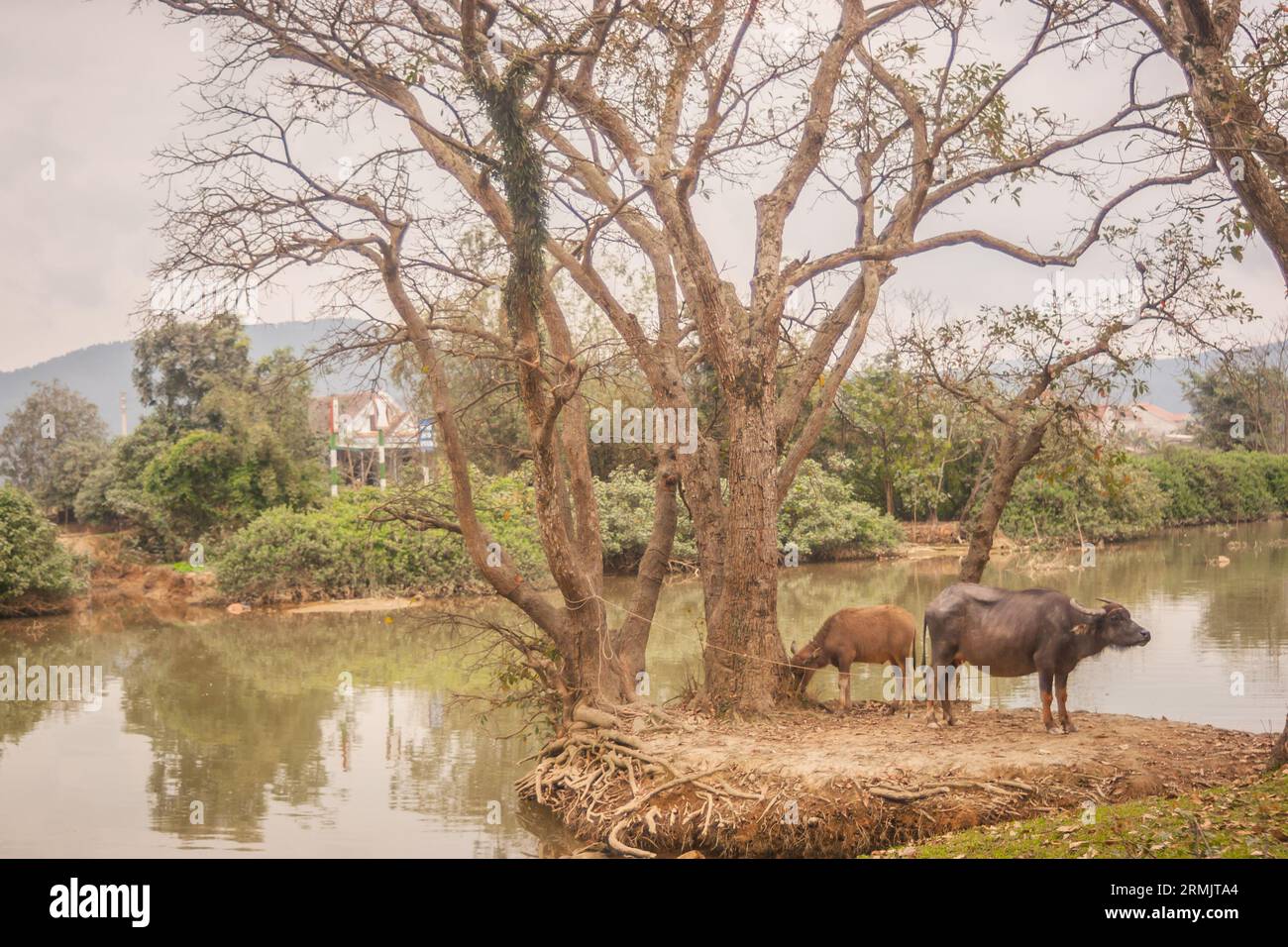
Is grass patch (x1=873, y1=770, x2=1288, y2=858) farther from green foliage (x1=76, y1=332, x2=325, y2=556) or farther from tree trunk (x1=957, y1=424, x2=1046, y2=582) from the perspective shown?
green foliage (x1=76, y1=332, x2=325, y2=556)

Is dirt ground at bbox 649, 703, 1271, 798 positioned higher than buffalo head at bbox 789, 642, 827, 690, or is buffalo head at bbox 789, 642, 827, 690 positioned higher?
buffalo head at bbox 789, 642, 827, 690

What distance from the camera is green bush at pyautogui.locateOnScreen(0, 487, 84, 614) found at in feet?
75.6

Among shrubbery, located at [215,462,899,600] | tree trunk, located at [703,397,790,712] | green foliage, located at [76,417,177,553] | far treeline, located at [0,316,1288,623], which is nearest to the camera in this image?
tree trunk, located at [703,397,790,712]

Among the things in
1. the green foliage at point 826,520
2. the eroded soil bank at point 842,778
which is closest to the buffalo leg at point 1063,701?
the eroded soil bank at point 842,778

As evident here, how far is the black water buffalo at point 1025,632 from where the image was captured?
9.85 m

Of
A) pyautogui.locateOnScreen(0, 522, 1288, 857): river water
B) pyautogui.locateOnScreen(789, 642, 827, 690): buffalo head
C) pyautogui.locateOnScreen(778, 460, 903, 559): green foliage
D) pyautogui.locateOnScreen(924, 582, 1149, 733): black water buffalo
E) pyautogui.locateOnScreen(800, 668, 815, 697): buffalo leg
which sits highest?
pyautogui.locateOnScreen(778, 460, 903, 559): green foliage

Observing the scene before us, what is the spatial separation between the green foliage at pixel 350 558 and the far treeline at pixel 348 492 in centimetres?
4

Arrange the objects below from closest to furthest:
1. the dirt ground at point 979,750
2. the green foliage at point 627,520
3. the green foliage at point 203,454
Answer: the dirt ground at point 979,750 → the green foliage at point 627,520 → the green foliage at point 203,454

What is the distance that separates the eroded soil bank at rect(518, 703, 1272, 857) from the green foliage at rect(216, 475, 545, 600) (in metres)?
15.1

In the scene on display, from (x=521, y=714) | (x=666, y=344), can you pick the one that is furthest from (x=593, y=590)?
(x=521, y=714)

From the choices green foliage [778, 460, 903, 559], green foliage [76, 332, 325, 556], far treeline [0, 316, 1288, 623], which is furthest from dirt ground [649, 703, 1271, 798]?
green foliage [76, 332, 325, 556]

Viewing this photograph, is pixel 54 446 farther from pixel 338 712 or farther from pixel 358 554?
pixel 338 712

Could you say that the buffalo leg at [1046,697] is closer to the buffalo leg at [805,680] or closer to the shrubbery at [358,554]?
the buffalo leg at [805,680]
